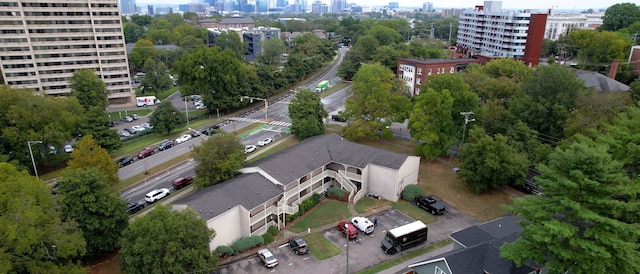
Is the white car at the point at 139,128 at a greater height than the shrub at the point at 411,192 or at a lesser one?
lesser

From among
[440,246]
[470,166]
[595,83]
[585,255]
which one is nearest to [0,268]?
[440,246]

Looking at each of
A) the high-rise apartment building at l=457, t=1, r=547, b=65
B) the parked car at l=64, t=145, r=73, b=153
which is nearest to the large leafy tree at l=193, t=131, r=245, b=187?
the parked car at l=64, t=145, r=73, b=153

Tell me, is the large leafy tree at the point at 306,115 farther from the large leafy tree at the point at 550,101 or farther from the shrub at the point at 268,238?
the large leafy tree at the point at 550,101

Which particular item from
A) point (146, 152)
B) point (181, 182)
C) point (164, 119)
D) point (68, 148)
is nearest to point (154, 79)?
point (164, 119)

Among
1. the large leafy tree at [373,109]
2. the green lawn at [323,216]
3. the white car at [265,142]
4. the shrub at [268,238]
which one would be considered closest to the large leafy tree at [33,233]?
the shrub at [268,238]

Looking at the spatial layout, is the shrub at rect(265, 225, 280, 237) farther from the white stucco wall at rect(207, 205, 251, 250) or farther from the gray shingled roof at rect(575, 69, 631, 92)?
the gray shingled roof at rect(575, 69, 631, 92)
